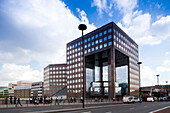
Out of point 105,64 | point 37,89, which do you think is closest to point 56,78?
point 37,89

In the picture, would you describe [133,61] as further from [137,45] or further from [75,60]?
[75,60]

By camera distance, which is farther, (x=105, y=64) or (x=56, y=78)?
(x=56, y=78)

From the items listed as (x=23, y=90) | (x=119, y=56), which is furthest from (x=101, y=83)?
(x=23, y=90)

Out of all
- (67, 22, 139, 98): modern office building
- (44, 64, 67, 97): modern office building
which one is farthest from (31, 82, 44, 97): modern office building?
(67, 22, 139, 98): modern office building

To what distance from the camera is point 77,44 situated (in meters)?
110

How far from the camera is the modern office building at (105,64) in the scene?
81.9m

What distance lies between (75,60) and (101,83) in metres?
27.0

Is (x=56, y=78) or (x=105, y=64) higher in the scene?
(x=105, y=64)

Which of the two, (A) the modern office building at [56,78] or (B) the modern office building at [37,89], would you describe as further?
(B) the modern office building at [37,89]

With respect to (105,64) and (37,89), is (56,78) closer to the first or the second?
(37,89)

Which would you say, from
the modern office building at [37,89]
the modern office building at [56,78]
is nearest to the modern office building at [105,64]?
the modern office building at [56,78]

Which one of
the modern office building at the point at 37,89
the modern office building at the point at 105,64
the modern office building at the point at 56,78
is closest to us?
the modern office building at the point at 105,64

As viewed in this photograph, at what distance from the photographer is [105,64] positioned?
320ft

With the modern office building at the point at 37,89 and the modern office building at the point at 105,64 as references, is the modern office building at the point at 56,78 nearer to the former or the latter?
the modern office building at the point at 105,64
